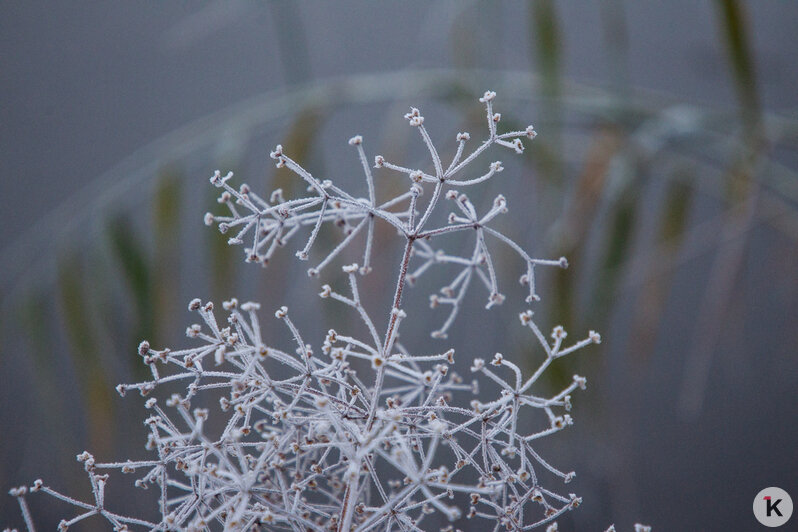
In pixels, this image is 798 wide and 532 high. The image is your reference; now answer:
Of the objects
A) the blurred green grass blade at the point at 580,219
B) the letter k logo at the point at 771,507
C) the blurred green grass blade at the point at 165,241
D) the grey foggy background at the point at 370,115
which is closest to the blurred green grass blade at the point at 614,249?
the blurred green grass blade at the point at 580,219

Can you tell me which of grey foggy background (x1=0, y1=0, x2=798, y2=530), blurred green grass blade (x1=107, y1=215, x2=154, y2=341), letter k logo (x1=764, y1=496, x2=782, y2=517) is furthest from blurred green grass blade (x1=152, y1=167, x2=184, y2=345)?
grey foggy background (x1=0, y1=0, x2=798, y2=530)

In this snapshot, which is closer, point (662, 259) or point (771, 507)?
point (771, 507)

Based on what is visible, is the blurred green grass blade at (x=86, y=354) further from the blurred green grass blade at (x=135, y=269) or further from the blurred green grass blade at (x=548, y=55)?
the blurred green grass blade at (x=548, y=55)

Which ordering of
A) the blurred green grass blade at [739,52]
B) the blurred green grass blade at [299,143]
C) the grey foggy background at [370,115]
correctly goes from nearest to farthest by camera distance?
the blurred green grass blade at [739,52] < the blurred green grass blade at [299,143] < the grey foggy background at [370,115]

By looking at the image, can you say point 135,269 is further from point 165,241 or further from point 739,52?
point 739,52

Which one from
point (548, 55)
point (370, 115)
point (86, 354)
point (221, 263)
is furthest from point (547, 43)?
point (370, 115)

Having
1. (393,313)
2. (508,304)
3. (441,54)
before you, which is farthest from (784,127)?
(441,54)
